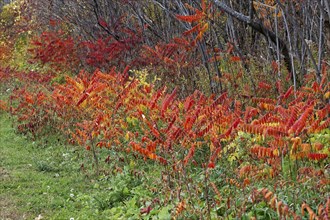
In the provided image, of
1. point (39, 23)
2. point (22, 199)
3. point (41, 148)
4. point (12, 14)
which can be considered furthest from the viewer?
point (12, 14)

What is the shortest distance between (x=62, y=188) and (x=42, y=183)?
366mm

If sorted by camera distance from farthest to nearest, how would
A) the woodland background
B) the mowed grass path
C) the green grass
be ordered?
the mowed grass path, the green grass, the woodland background

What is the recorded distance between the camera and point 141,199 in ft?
18.6

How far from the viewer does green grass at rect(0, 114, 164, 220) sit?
5891mm

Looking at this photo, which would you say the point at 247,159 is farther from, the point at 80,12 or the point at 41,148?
the point at 80,12

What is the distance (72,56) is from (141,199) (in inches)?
335

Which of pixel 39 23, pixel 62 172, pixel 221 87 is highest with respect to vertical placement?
pixel 39 23

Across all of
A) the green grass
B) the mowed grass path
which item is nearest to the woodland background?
the green grass

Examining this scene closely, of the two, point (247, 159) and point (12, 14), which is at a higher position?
point (12, 14)

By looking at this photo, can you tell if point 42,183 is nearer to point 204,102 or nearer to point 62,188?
point 62,188

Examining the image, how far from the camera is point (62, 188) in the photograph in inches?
270

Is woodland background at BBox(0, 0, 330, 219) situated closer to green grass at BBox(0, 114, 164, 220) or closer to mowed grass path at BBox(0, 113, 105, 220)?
green grass at BBox(0, 114, 164, 220)

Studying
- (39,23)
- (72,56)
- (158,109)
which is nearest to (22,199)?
(158,109)

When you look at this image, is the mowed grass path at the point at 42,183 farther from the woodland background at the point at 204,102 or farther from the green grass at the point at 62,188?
the woodland background at the point at 204,102
